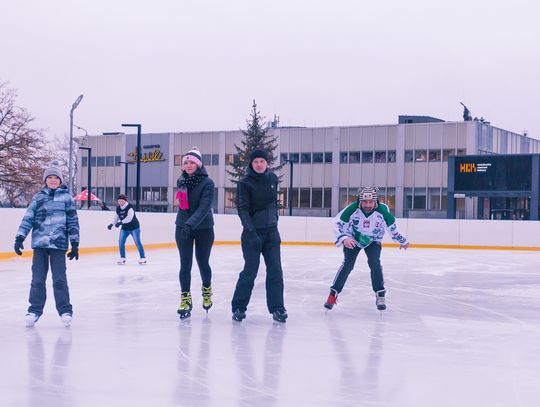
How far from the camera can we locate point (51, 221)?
5.82 m

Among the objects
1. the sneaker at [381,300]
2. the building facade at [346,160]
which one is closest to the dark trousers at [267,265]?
the sneaker at [381,300]

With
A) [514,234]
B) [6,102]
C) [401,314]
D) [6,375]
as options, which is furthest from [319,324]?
[6,102]

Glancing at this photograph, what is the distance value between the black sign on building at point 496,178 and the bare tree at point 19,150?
2143cm

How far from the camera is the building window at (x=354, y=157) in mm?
46438

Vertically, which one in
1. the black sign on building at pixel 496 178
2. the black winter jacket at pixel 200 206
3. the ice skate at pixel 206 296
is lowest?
the ice skate at pixel 206 296

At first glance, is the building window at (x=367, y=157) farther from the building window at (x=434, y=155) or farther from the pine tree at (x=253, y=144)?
the pine tree at (x=253, y=144)

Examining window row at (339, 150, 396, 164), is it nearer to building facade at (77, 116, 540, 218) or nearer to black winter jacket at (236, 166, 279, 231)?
building facade at (77, 116, 540, 218)

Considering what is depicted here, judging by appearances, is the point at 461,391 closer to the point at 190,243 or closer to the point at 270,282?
the point at 270,282

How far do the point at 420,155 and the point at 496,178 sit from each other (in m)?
13.6

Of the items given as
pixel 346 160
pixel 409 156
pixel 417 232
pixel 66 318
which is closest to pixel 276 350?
pixel 66 318

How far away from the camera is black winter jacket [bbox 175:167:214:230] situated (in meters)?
6.14

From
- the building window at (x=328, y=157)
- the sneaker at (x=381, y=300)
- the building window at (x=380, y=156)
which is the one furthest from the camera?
the building window at (x=328, y=157)

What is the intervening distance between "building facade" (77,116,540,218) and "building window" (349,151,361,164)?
0.07 metres

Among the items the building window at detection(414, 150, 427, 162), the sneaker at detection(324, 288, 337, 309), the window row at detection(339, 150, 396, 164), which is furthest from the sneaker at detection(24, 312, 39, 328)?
the window row at detection(339, 150, 396, 164)
